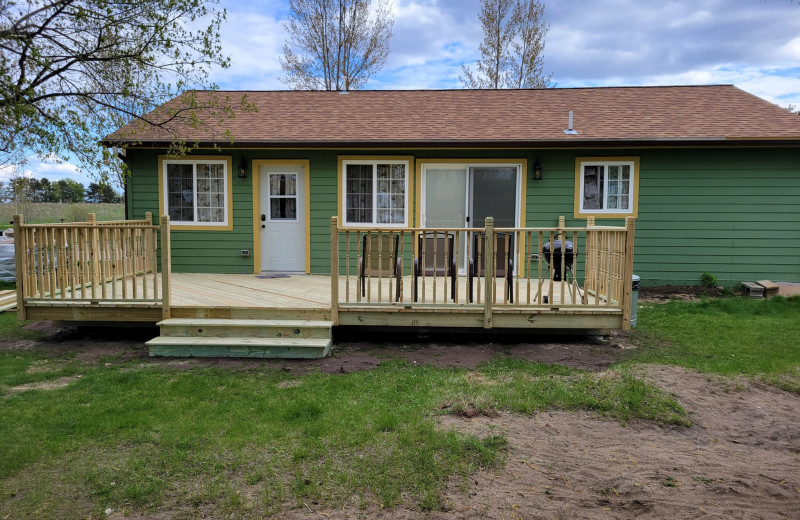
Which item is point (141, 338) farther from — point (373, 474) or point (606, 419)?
point (606, 419)

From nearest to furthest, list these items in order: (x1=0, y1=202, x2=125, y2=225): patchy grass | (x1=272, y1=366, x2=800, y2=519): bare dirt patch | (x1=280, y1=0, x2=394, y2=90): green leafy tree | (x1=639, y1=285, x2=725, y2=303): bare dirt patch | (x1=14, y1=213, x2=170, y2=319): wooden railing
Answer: (x1=272, y1=366, x2=800, y2=519): bare dirt patch, (x1=14, y1=213, x2=170, y2=319): wooden railing, (x1=639, y1=285, x2=725, y2=303): bare dirt patch, (x1=0, y1=202, x2=125, y2=225): patchy grass, (x1=280, y1=0, x2=394, y2=90): green leafy tree

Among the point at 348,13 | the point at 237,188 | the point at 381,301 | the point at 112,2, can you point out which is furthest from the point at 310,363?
the point at 348,13

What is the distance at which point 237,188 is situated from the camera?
8.84 metres

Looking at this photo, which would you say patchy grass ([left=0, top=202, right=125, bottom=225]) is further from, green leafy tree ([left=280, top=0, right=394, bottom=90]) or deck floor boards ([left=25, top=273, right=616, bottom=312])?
deck floor boards ([left=25, top=273, right=616, bottom=312])

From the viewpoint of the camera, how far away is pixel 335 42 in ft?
60.1

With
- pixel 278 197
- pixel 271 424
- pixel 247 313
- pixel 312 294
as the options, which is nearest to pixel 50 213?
pixel 278 197

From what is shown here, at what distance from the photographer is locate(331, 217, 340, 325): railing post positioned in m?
5.42

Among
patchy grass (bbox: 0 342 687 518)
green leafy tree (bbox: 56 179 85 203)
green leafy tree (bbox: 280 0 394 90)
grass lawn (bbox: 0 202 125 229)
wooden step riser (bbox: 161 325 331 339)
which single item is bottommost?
patchy grass (bbox: 0 342 687 518)

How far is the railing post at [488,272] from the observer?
5.36 metres

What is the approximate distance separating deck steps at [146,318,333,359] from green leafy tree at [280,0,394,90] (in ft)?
46.6

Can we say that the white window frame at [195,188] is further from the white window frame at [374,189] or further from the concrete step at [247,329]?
the concrete step at [247,329]

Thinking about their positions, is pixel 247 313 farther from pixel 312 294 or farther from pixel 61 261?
pixel 61 261

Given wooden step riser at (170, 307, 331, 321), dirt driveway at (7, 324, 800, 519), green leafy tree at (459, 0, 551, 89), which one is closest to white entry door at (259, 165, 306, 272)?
wooden step riser at (170, 307, 331, 321)

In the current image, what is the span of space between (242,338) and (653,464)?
387 centimetres
